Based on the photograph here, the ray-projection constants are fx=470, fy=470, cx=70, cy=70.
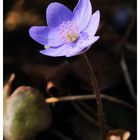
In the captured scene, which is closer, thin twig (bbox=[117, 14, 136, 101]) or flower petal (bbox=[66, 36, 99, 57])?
flower petal (bbox=[66, 36, 99, 57])

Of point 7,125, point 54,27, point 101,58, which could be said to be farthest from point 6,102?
point 101,58

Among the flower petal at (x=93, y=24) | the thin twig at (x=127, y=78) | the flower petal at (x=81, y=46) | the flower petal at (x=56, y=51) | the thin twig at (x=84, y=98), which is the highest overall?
the flower petal at (x=93, y=24)

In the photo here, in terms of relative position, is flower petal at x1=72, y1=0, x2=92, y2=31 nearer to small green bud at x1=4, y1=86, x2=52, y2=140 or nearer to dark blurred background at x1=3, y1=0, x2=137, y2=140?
dark blurred background at x1=3, y1=0, x2=137, y2=140

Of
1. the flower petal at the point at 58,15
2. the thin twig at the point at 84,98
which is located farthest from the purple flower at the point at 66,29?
the thin twig at the point at 84,98

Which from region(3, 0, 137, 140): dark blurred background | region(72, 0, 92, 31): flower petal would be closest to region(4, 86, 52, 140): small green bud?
region(3, 0, 137, 140): dark blurred background

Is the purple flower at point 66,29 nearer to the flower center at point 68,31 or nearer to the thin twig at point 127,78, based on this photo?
the flower center at point 68,31

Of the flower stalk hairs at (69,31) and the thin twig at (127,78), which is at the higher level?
the flower stalk hairs at (69,31)

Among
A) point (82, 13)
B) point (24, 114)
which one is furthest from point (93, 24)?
point (24, 114)
